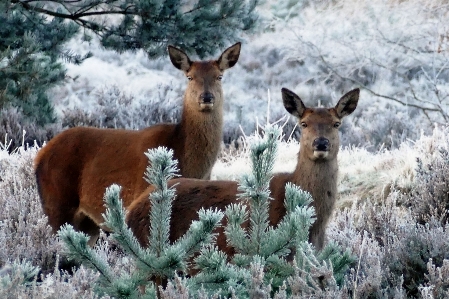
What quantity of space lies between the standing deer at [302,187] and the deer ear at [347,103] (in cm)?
2

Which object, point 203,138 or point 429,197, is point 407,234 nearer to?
point 429,197

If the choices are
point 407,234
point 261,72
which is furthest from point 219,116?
point 261,72

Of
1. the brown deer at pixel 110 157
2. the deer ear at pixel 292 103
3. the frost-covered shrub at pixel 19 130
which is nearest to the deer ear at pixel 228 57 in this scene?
the brown deer at pixel 110 157

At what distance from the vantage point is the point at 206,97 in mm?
7227

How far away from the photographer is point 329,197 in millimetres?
5387

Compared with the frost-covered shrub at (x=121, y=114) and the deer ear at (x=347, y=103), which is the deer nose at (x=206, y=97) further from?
the frost-covered shrub at (x=121, y=114)

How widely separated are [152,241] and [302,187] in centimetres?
196

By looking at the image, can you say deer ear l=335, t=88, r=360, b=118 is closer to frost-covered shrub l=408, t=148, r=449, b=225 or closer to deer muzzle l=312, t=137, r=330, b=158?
deer muzzle l=312, t=137, r=330, b=158

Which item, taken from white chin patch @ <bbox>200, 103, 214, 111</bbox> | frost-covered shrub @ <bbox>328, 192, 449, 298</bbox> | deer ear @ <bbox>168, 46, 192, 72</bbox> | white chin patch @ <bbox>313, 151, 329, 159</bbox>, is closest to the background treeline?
frost-covered shrub @ <bbox>328, 192, 449, 298</bbox>

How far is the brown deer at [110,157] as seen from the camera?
688 cm

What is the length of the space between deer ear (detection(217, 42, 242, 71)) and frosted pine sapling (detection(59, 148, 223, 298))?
4161 millimetres

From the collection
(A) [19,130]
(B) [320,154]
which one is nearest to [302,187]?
(B) [320,154]

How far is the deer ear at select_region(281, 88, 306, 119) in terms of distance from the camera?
5875mm

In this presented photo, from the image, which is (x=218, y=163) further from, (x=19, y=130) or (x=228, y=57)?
(x=19, y=130)
